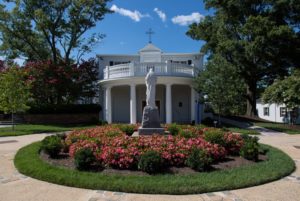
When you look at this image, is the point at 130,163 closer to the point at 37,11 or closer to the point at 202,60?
the point at 202,60

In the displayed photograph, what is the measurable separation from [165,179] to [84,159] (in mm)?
2313

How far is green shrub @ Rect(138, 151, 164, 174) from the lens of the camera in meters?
7.57

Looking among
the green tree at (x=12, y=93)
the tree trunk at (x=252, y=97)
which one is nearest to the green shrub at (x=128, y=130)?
the green tree at (x=12, y=93)

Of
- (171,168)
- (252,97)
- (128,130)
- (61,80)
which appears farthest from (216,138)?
(252,97)

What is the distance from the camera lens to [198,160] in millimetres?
7855

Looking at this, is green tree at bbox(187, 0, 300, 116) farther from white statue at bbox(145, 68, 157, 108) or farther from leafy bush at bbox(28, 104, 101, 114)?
white statue at bbox(145, 68, 157, 108)

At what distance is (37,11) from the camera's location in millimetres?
29234

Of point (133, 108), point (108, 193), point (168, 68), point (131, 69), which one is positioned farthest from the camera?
point (133, 108)

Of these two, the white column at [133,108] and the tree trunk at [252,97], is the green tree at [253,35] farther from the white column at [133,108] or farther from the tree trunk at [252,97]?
the white column at [133,108]

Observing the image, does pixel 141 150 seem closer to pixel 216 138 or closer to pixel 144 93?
pixel 216 138

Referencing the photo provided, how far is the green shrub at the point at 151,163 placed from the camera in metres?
7.57

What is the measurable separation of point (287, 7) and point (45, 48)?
86.0 feet

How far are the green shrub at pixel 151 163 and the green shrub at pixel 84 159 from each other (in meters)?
1.38

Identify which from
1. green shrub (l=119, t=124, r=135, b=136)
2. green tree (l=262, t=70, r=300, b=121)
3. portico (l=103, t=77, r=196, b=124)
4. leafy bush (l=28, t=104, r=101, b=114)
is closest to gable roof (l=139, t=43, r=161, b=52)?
portico (l=103, t=77, r=196, b=124)
